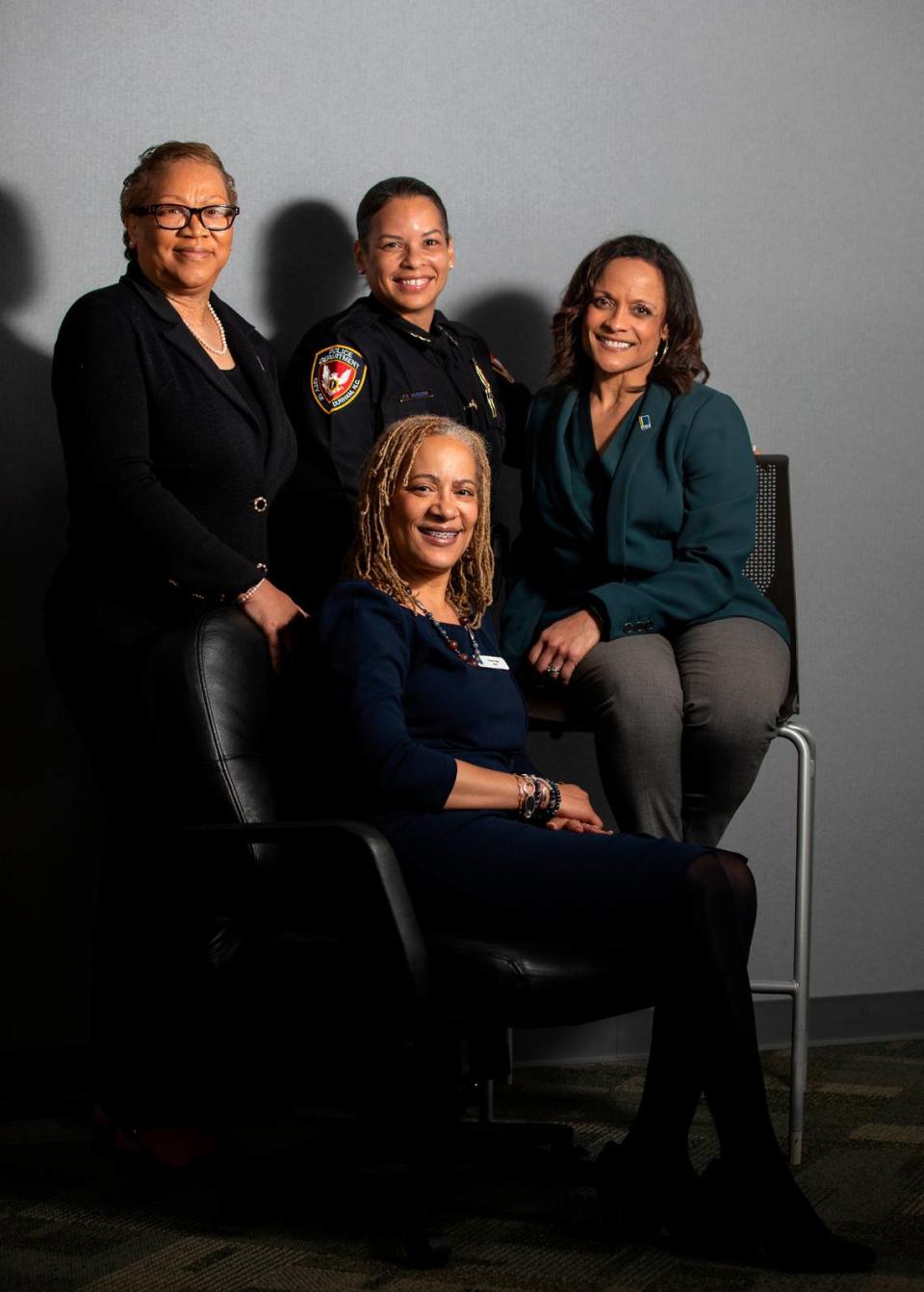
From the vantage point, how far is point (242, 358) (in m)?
2.62

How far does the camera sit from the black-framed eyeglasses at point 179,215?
2488mm

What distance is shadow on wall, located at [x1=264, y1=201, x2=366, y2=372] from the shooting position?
10.2 feet

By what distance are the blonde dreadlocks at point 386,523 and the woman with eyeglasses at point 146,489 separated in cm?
15

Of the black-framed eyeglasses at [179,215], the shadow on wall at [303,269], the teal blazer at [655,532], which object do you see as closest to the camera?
the black-framed eyeglasses at [179,215]

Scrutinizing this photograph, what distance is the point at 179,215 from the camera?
249 centimetres

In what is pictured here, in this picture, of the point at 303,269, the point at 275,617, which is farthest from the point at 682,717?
the point at 303,269

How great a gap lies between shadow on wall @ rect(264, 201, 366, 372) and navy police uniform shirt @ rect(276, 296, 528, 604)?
33 cm

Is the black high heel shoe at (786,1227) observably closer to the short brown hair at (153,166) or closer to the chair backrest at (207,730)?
the chair backrest at (207,730)

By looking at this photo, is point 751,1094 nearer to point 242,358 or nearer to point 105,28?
point 242,358

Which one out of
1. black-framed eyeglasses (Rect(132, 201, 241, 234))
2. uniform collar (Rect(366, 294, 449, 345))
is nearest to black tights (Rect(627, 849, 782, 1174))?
uniform collar (Rect(366, 294, 449, 345))

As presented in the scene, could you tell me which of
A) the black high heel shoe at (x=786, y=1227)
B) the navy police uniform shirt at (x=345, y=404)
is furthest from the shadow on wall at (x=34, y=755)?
the black high heel shoe at (x=786, y=1227)

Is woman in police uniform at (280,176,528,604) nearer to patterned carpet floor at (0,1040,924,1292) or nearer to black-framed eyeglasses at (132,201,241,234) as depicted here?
black-framed eyeglasses at (132,201,241,234)

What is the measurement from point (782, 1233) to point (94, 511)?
1.46 m

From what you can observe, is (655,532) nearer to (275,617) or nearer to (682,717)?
(682,717)
